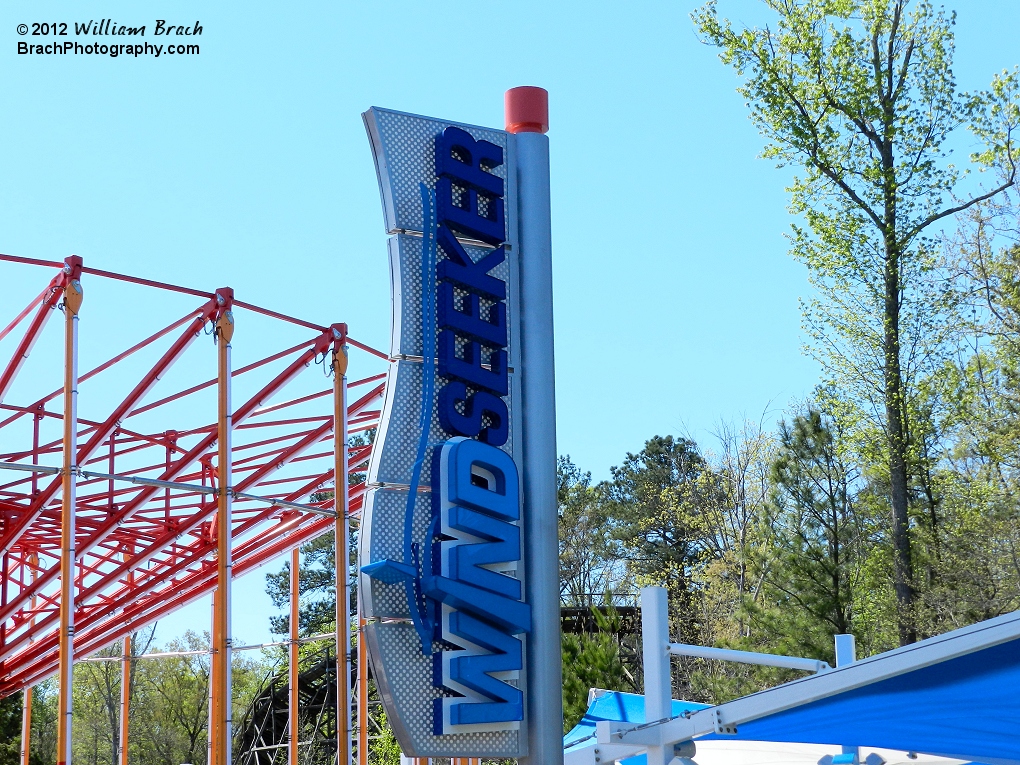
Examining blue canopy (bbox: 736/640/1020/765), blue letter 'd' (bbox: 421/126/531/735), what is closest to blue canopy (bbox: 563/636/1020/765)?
blue canopy (bbox: 736/640/1020/765)

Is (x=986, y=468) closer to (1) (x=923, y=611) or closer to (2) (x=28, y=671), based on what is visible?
(1) (x=923, y=611)

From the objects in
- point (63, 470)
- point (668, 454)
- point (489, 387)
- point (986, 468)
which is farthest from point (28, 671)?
point (668, 454)

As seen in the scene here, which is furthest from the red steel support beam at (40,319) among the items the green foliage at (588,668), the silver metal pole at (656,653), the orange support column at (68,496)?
the green foliage at (588,668)

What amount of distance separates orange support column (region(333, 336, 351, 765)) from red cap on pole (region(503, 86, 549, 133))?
21.8ft

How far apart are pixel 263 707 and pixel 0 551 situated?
16.2 m

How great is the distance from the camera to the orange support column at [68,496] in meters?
10.8

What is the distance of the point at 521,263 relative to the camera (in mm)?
7988

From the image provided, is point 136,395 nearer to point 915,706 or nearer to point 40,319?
point 40,319

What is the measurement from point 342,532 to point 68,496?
12.1ft

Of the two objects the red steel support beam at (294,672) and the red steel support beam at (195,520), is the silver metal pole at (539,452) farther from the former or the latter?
the red steel support beam at (294,672)

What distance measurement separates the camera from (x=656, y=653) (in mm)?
6375

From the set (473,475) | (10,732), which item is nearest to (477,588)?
(473,475)

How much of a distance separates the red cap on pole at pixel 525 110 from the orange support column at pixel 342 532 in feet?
21.8

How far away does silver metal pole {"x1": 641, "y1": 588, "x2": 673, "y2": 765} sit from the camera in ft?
20.8
